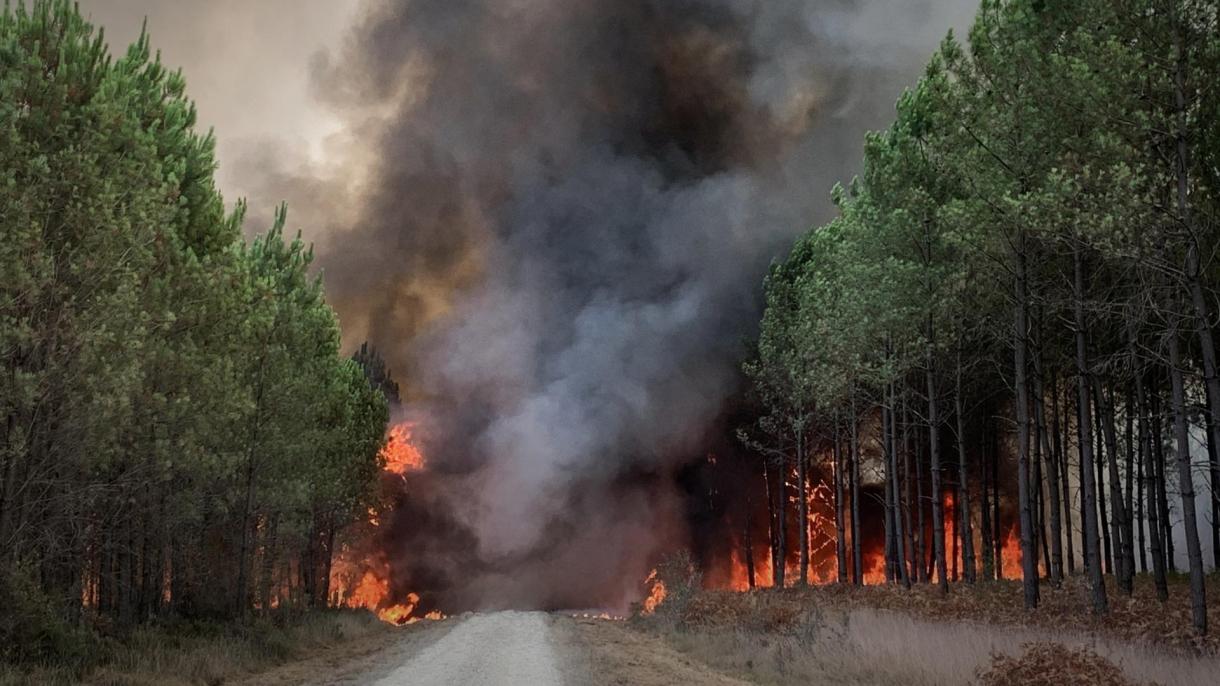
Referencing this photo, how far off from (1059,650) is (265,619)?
20946mm

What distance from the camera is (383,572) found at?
60.0 metres

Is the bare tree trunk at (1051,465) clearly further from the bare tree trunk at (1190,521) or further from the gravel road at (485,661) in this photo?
the gravel road at (485,661)

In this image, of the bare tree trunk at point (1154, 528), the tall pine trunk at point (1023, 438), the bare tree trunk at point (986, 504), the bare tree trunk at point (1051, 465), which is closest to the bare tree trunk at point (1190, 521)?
the bare tree trunk at point (1154, 528)

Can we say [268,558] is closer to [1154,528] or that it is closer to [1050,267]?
[1050,267]

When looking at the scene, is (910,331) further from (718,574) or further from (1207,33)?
(718,574)

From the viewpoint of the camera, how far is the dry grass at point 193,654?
14.2m

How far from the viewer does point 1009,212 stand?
18.8 metres

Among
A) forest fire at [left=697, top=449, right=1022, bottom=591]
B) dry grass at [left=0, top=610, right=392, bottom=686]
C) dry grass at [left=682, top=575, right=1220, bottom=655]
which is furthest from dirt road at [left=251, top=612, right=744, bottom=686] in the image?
forest fire at [left=697, top=449, right=1022, bottom=591]

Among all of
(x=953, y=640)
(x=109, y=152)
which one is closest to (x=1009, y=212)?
(x=953, y=640)

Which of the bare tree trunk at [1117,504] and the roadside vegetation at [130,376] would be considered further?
the bare tree trunk at [1117,504]

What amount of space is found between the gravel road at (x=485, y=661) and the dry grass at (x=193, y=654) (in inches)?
133

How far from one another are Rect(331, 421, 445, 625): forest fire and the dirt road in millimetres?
28794

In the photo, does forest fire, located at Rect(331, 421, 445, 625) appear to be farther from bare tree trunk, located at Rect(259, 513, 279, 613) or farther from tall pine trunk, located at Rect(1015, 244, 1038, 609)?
tall pine trunk, located at Rect(1015, 244, 1038, 609)

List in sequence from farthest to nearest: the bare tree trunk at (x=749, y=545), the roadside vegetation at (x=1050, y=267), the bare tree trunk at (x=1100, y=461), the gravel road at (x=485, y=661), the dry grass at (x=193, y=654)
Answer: the bare tree trunk at (x=749, y=545)
the bare tree trunk at (x=1100, y=461)
the roadside vegetation at (x=1050, y=267)
the gravel road at (x=485, y=661)
the dry grass at (x=193, y=654)
